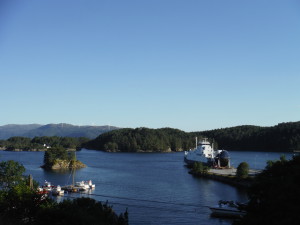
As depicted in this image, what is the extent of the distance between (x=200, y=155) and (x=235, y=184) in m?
25.9

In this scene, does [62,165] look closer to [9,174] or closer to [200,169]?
[200,169]

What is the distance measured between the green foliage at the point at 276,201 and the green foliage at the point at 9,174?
19.5 metres

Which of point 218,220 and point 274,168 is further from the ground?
point 274,168

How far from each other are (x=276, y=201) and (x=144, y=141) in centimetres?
12038

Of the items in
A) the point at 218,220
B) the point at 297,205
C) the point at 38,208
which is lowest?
the point at 218,220

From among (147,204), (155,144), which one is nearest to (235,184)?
(147,204)

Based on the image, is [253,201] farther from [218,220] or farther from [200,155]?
[200,155]

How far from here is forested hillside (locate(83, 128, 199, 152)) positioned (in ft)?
423

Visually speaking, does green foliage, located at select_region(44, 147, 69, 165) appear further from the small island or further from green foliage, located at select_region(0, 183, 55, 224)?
green foliage, located at select_region(0, 183, 55, 224)

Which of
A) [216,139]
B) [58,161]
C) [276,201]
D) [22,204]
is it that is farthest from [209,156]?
[216,139]

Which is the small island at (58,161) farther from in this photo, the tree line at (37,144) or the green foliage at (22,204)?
the tree line at (37,144)

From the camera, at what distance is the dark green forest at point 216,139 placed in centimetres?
11194

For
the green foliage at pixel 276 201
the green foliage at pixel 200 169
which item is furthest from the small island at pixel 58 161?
the green foliage at pixel 276 201

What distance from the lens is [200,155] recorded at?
A: 62.9m
